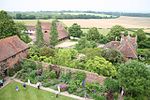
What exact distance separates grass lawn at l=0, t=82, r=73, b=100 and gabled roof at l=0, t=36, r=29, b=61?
6.68 metres

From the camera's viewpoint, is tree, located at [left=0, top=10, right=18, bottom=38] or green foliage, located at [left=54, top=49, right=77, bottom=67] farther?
tree, located at [left=0, top=10, right=18, bottom=38]

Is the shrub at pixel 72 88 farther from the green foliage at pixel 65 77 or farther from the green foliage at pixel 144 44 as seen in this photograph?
the green foliage at pixel 144 44

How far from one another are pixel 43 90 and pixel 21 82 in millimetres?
4719

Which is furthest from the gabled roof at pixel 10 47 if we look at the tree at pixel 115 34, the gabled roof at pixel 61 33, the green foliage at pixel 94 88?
the tree at pixel 115 34

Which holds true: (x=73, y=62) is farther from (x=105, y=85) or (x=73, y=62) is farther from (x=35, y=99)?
(x=35, y=99)

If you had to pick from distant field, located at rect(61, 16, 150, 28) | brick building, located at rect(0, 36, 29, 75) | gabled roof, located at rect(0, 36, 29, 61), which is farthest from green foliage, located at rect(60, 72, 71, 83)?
distant field, located at rect(61, 16, 150, 28)

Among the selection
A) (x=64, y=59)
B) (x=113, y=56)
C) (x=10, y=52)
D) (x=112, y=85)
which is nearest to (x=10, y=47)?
(x=10, y=52)

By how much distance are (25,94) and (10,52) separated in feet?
37.2

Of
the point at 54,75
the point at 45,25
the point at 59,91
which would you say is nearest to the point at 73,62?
the point at 54,75

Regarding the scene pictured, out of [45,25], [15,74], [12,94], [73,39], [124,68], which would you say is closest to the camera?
[124,68]

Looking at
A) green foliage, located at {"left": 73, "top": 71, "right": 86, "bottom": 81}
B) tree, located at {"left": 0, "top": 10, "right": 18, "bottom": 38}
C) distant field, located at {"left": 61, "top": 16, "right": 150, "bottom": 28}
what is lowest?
distant field, located at {"left": 61, "top": 16, "right": 150, "bottom": 28}

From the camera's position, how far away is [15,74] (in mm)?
37781

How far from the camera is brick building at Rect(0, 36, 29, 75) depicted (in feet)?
121

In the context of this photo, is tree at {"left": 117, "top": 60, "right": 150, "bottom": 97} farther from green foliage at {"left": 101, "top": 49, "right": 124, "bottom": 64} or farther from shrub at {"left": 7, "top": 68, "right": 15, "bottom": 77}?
shrub at {"left": 7, "top": 68, "right": 15, "bottom": 77}
